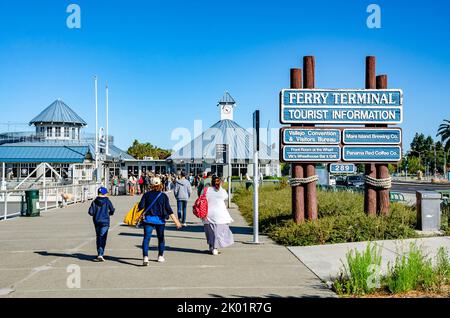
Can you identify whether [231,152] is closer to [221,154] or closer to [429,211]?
[221,154]

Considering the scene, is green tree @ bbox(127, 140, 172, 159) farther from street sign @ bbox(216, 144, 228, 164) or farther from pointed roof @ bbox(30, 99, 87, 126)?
street sign @ bbox(216, 144, 228, 164)

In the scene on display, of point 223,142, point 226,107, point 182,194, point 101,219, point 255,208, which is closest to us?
point 101,219

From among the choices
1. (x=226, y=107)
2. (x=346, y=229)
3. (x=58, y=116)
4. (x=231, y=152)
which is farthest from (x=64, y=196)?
(x=226, y=107)

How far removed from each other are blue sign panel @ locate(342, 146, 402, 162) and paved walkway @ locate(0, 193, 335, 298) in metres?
3.24

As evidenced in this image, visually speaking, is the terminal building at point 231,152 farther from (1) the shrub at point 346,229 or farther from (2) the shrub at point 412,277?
(2) the shrub at point 412,277

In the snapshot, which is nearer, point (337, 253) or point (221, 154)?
point (337, 253)

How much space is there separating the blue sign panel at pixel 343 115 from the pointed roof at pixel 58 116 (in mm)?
48816

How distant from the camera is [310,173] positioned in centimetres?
1386

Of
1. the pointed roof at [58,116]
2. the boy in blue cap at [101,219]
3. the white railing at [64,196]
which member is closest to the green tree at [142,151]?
the pointed roof at [58,116]

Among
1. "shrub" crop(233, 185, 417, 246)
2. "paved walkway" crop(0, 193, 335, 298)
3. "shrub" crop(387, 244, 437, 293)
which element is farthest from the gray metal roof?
"shrub" crop(387, 244, 437, 293)

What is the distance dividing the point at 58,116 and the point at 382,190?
1990 inches

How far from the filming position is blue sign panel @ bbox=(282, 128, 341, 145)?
1386cm

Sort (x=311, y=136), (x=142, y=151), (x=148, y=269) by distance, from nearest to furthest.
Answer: (x=148, y=269), (x=311, y=136), (x=142, y=151)

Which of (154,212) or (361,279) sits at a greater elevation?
(154,212)
